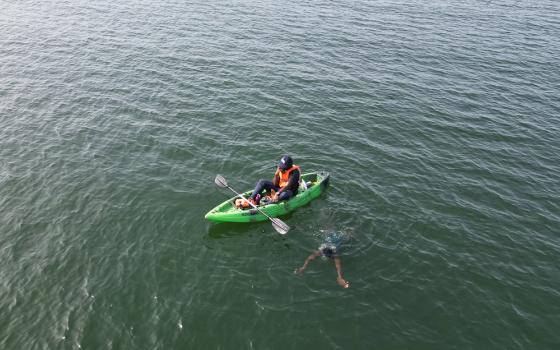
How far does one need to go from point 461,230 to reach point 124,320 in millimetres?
15001

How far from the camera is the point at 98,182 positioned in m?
22.6

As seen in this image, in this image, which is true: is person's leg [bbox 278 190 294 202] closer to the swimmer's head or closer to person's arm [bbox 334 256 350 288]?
the swimmer's head

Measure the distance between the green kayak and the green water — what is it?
479 mm

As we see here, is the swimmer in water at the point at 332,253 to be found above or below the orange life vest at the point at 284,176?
below

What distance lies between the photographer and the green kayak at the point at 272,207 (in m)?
20.1

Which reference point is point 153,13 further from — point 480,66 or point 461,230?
point 461,230

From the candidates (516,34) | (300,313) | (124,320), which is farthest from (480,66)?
(124,320)

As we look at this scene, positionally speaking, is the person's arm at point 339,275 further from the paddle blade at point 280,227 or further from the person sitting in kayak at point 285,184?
the person sitting in kayak at point 285,184

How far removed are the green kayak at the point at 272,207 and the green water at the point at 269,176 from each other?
0.48 meters

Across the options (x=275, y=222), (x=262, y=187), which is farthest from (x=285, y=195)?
(x=275, y=222)

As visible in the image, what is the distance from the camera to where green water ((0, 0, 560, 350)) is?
1564 centimetres

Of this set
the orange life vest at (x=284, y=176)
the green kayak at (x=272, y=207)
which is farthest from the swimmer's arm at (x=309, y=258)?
Answer: the orange life vest at (x=284, y=176)

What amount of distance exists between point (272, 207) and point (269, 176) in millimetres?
3480

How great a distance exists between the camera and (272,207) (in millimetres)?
20797
